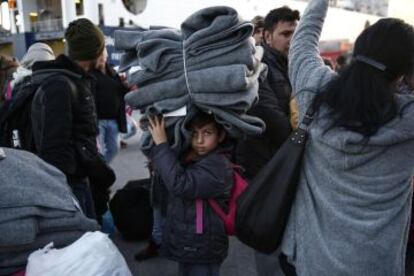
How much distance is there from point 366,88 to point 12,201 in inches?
49.1

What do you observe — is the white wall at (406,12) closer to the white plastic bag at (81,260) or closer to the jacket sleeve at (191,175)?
the jacket sleeve at (191,175)

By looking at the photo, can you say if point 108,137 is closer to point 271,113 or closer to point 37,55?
point 37,55

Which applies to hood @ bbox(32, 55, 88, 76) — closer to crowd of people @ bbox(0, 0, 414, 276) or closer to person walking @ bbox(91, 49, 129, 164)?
crowd of people @ bbox(0, 0, 414, 276)

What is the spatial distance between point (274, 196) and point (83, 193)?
5.26 ft

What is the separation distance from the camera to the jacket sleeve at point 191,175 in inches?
70.9

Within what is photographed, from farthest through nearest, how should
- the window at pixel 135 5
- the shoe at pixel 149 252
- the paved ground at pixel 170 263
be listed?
the window at pixel 135 5, the shoe at pixel 149 252, the paved ground at pixel 170 263

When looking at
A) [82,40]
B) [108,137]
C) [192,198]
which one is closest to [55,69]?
[82,40]

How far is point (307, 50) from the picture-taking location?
62.8 inches

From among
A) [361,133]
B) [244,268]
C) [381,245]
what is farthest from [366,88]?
[244,268]

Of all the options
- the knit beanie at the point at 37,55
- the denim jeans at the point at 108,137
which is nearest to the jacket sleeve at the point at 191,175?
the knit beanie at the point at 37,55

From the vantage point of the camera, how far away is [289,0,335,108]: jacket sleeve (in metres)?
1.54

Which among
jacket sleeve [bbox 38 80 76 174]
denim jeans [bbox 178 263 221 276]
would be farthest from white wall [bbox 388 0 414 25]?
jacket sleeve [bbox 38 80 76 174]

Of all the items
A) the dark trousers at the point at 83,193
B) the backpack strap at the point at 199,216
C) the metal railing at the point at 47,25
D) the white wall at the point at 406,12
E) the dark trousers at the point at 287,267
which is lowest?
the metal railing at the point at 47,25

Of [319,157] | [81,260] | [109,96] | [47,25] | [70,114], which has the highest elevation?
[319,157]
